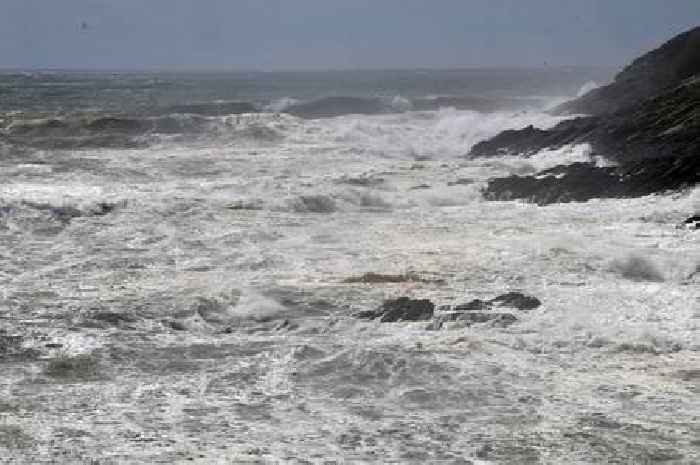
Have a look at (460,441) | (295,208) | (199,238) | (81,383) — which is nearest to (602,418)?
Answer: (460,441)

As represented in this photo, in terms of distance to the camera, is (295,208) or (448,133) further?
(448,133)

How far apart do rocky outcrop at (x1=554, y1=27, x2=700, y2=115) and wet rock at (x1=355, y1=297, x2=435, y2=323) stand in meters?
23.2

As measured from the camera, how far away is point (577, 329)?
10.8 meters

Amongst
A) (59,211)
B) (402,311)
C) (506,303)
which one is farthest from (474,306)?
(59,211)

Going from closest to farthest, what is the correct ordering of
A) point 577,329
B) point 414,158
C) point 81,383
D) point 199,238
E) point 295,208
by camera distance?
point 81,383, point 577,329, point 199,238, point 295,208, point 414,158

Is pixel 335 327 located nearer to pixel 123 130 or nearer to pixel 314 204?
pixel 314 204

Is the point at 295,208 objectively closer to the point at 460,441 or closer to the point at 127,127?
the point at 460,441

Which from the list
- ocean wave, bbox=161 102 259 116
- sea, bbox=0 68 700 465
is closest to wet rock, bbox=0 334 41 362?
sea, bbox=0 68 700 465

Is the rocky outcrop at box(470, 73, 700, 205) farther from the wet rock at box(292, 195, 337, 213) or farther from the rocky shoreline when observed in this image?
the wet rock at box(292, 195, 337, 213)

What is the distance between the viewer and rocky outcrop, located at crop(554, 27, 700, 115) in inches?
1352

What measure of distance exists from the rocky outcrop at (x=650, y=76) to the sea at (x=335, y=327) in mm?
13958

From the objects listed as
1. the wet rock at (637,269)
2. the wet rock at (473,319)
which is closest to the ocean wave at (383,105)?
the wet rock at (637,269)

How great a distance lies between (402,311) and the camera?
11.6 meters

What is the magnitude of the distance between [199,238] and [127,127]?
25.0m
